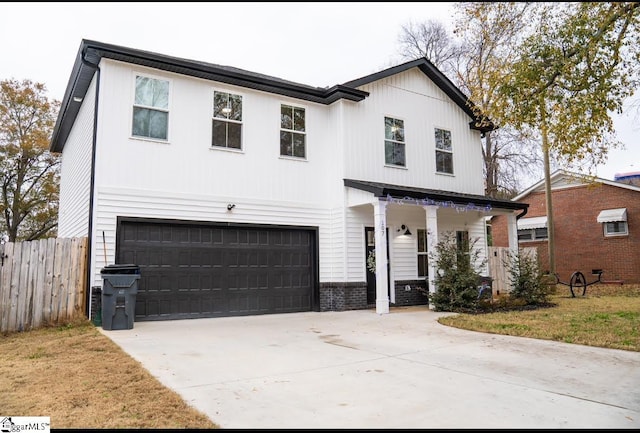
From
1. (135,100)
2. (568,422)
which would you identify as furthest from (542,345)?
(135,100)

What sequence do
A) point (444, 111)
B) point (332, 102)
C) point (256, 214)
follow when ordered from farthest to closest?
point (444, 111)
point (332, 102)
point (256, 214)

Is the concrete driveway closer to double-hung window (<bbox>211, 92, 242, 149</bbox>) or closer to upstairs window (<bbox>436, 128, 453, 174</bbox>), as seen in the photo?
double-hung window (<bbox>211, 92, 242, 149</bbox>)

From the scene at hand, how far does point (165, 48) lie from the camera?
2625cm

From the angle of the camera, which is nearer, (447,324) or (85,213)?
(447,324)

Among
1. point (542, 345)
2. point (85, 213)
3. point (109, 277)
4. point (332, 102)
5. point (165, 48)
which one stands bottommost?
point (542, 345)

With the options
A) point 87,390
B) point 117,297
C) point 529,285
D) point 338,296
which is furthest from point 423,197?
point 87,390

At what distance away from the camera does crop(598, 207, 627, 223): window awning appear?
18575mm

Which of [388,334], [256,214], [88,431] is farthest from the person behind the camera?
[256,214]

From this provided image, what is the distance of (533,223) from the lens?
21.7 metres

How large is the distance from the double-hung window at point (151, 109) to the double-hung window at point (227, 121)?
3.79ft

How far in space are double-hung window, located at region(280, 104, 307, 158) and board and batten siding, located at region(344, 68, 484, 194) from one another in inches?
47.2

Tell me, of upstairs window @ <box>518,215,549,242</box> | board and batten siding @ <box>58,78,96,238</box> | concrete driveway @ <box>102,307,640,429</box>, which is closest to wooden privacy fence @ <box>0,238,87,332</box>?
board and batten siding @ <box>58,78,96,238</box>

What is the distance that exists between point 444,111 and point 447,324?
8.10 metres

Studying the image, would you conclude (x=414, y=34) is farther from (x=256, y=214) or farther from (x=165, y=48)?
(x=256, y=214)
